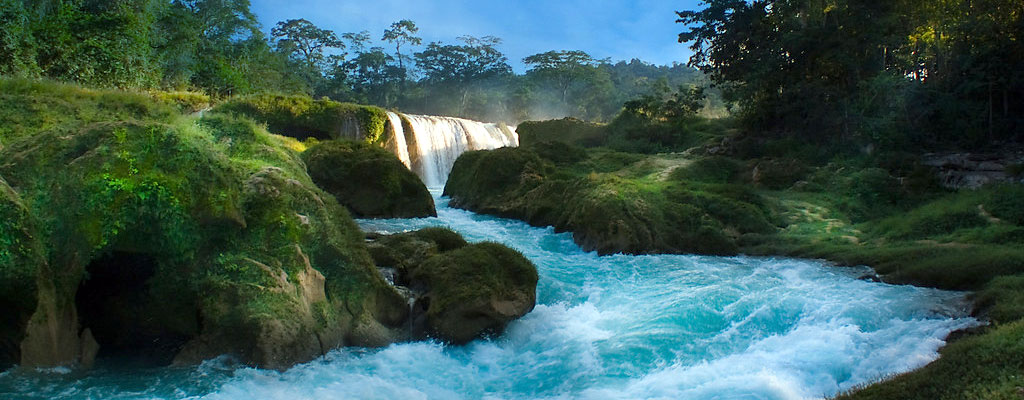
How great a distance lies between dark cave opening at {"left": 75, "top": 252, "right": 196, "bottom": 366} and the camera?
553cm

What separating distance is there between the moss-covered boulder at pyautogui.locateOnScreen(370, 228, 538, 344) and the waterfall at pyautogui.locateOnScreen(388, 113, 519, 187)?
49.4ft

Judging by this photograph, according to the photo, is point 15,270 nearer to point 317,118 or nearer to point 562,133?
point 317,118

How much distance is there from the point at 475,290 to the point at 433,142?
20.0 m

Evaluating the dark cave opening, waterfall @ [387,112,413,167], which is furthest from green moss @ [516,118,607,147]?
the dark cave opening

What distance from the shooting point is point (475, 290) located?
273 inches

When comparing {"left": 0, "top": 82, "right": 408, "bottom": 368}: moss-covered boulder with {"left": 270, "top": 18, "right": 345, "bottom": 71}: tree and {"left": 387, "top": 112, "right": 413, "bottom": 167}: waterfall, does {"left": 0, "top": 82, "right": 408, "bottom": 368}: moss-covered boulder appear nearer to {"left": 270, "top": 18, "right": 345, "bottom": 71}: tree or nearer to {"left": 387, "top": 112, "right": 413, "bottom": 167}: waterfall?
{"left": 387, "top": 112, "right": 413, "bottom": 167}: waterfall

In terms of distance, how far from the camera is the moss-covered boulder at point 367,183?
14.4 m

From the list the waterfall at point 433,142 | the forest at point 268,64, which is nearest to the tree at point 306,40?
the forest at point 268,64

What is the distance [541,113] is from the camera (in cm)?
6456

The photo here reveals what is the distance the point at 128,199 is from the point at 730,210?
1073 cm

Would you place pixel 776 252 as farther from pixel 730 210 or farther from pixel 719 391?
pixel 719 391

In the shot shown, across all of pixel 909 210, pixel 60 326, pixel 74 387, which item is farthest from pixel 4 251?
pixel 909 210

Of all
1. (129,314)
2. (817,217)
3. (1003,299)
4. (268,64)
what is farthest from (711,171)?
(268,64)

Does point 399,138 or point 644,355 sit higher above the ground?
point 399,138
